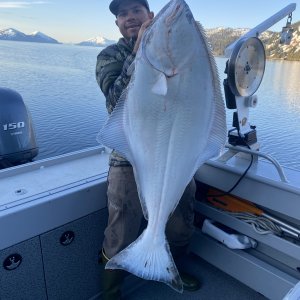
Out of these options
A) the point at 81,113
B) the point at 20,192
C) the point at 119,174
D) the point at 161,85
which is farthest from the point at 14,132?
the point at 81,113

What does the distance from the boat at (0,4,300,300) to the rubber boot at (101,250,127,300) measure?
0.61ft

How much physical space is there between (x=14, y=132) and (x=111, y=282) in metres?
2.44

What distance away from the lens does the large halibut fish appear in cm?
151

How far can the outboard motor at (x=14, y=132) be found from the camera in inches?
155

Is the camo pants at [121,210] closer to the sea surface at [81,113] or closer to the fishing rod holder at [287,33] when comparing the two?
the fishing rod holder at [287,33]

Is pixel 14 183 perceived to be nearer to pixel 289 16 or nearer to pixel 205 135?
pixel 205 135

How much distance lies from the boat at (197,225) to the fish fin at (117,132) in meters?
0.75

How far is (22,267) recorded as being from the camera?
2248 mm

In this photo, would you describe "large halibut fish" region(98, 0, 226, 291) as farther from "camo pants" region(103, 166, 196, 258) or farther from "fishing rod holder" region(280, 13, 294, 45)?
"fishing rod holder" region(280, 13, 294, 45)

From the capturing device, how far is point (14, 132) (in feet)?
13.6

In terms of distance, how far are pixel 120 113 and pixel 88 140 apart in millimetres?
8518

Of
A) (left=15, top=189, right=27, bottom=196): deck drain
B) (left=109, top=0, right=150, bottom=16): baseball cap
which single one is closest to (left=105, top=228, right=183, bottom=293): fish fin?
(left=15, top=189, right=27, bottom=196): deck drain

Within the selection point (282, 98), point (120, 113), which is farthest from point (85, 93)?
point (120, 113)

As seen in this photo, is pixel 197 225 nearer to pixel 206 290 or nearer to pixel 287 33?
pixel 206 290
